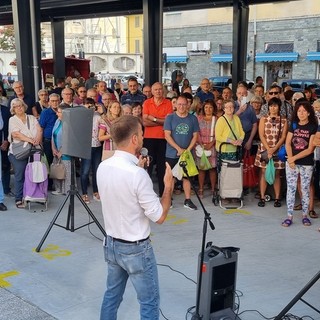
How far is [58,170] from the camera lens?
7.34 m

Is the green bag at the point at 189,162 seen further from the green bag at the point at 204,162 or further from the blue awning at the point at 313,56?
the blue awning at the point at 313,56

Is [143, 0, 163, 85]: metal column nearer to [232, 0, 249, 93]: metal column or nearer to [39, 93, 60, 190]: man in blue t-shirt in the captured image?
[232, 0, 249, 93]: metal column

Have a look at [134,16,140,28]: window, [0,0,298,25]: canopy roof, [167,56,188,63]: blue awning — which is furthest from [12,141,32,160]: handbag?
[134,16,140,28]: window

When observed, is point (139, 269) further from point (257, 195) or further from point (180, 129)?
point (257, 195)

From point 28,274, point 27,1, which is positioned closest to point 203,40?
point 27,1

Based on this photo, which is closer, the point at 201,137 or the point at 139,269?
the point at 139,269

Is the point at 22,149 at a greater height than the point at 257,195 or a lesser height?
greater

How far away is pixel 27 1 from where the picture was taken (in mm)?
10383

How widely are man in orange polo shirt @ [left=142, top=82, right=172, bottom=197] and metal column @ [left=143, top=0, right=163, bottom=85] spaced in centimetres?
628

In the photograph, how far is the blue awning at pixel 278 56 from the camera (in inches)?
1239

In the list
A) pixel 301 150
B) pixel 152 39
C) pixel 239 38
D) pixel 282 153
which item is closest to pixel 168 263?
pixel 301 150

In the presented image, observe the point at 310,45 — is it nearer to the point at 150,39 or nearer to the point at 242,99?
the point at 150,39

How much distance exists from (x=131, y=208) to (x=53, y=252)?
2.68 metres

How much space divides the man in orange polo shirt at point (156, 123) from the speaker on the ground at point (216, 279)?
3722 mm
